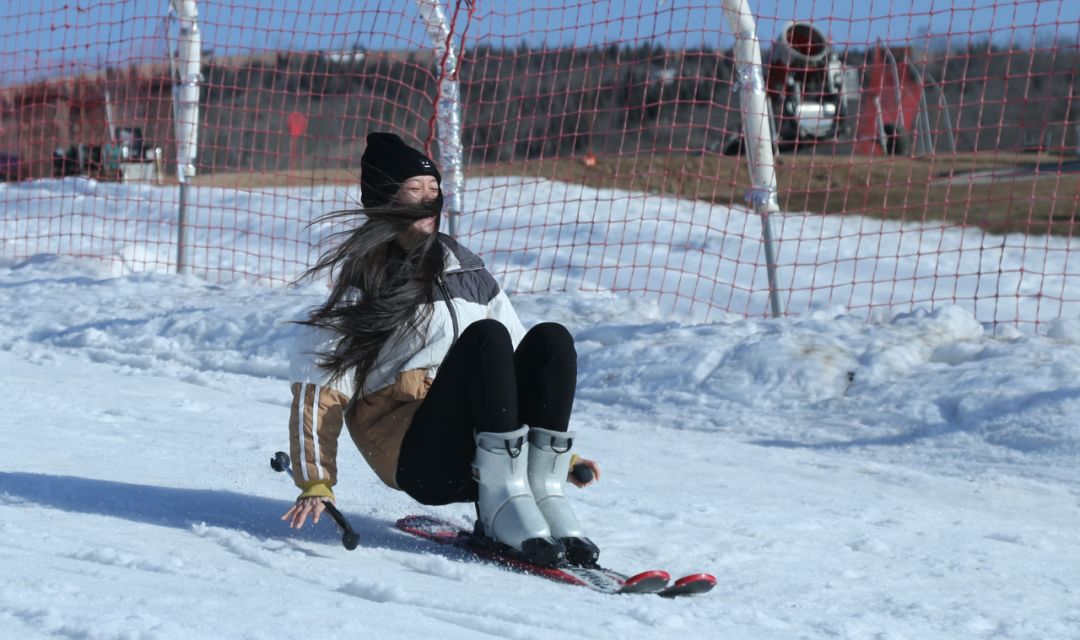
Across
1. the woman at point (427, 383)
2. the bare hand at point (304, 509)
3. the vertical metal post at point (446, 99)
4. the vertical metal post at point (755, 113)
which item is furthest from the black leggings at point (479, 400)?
the vertical metal post at point (446, 99)

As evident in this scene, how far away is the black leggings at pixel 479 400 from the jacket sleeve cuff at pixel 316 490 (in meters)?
0.22

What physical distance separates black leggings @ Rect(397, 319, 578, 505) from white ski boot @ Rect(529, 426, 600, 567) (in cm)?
3

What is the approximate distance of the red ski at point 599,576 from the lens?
8.84ft

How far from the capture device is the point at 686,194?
1301cm

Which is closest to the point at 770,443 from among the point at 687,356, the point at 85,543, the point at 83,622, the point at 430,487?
the point at 687,356

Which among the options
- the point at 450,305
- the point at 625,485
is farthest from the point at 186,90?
the point at 450,305

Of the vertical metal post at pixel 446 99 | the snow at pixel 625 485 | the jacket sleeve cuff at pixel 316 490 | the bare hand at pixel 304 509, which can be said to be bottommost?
the snow at pixel 625 485

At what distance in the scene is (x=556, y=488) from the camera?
9.68 feet

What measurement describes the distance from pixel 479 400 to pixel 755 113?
387cm

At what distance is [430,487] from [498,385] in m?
0.34

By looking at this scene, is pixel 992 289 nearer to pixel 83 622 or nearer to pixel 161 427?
pixel 161 427

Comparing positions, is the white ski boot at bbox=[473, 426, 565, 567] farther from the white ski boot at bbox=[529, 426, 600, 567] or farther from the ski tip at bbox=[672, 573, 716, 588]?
the ski tip at bbox=[672, 573, 716, 588]

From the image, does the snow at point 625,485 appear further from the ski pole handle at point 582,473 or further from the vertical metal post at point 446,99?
the vertical metal post at point 446,99

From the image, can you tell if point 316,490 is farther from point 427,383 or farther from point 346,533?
point 427,383
